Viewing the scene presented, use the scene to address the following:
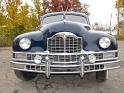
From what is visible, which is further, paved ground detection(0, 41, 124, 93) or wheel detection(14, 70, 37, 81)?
wheel detection(14, 70, 37, 81)

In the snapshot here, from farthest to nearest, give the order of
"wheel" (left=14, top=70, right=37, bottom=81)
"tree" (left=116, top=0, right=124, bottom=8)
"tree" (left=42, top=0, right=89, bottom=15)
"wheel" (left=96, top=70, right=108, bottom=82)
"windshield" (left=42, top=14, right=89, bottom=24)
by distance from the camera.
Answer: "tree" (left=116, top=0, right=124, bottom=8) → "tree" (left=42, top=0, right=89, bottom=15) → "windshield" (left=42, top=14, right=89, bottom=24) → "wheel" (left=14, top=70, right=37, bottom=81) → "wheel" (left=96, top=70, right=108, bottom=82)

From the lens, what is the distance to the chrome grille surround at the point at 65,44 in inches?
239

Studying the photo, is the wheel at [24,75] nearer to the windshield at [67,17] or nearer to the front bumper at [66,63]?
the front bumper at [66,63]

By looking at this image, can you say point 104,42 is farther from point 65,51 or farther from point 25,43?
point 25,43

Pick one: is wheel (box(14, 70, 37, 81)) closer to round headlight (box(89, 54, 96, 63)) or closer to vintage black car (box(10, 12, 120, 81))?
vintage black car (box(10, 12, 120, 81))

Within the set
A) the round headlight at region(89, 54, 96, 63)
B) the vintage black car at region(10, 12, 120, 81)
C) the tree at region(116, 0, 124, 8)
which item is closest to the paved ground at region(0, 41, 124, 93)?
the vintage black car at region(10, 12, 120, 81)

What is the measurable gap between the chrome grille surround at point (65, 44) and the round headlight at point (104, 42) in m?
0.44

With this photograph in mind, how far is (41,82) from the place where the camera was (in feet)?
23.2

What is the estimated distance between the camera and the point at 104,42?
6.27m

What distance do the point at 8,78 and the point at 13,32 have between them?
1331 centimetres

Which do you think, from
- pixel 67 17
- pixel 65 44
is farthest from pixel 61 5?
pixel 65 44

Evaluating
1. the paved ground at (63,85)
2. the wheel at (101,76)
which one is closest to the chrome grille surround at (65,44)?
the paved ground at (63,85)

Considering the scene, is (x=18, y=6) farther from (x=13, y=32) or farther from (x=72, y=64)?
(x=72, y=64)

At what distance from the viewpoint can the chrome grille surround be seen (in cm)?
607
